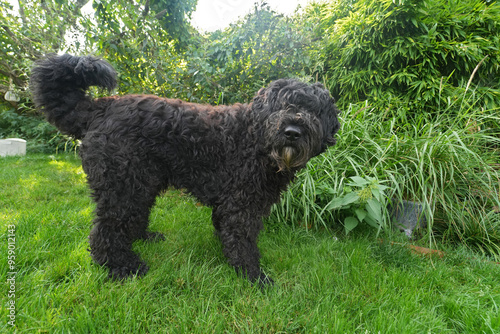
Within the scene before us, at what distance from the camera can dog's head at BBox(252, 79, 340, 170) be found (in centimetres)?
174

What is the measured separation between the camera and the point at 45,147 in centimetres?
719

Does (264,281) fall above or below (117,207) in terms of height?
below

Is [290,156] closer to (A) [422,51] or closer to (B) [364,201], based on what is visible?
(B) [364,201]

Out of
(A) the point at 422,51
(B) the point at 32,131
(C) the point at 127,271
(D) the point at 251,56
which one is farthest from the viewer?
(B) the point at 32,131

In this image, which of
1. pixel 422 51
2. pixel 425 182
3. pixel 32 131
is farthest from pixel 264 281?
pixel 32 131

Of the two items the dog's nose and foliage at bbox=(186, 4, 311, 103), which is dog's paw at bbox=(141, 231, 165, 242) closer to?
the dog's nose

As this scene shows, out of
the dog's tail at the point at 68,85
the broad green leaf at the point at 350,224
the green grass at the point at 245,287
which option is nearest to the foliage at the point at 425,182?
the broad green leaf at the point at 350,224

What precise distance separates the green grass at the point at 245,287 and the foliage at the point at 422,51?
258 centimetres

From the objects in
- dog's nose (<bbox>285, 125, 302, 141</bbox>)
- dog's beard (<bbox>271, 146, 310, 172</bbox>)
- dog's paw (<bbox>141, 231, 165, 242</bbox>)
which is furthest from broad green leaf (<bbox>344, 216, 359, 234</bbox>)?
dog's paw (<bbox>141, 231, 165, 242</bbox>)

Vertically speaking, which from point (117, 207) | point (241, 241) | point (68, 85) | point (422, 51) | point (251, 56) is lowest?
point (241, 241)

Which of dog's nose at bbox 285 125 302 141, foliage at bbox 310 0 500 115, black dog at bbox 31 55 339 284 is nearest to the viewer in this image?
dog's nose at bbox 285 125 302 141

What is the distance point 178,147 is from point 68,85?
104cm

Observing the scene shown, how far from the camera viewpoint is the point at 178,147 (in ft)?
6.45

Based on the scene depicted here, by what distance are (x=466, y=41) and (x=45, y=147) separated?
1056cm
